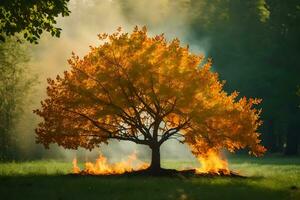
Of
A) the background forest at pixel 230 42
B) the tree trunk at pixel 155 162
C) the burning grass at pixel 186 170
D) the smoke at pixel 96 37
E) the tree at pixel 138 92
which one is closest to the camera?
the tree at pixel 138 92

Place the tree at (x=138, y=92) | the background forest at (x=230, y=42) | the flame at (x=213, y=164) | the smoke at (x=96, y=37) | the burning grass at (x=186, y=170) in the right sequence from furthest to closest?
the background forest at (x=230, y=42), the smoke at (x=96, y=37), the flame at (x=213, y=164), the burning grass at (x=186, y=170), the tree at (x=138, y=92)

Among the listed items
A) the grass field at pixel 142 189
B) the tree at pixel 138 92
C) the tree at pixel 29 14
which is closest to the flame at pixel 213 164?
the tree at pixel 138 92

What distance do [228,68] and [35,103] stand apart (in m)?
25.6

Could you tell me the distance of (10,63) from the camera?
40.7 m

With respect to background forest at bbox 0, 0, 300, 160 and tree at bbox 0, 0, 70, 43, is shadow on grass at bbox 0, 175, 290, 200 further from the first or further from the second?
background forest at bbox 0, 0, 300, 160

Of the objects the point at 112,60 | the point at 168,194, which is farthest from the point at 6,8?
the point at 168,194

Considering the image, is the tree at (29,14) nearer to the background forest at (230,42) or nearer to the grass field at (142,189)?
the grass field at (142,189)

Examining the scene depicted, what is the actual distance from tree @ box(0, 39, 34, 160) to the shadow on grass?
1728cm

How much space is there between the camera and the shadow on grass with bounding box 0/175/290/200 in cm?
1775

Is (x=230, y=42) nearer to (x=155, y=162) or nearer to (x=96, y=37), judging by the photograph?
(x=96, y=37)

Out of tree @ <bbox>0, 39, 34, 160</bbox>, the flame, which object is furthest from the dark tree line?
the flame

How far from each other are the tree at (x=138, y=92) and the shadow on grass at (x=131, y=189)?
11.1 ft

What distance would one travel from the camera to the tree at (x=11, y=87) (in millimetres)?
40500

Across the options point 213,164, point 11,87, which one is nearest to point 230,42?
point 11,87
